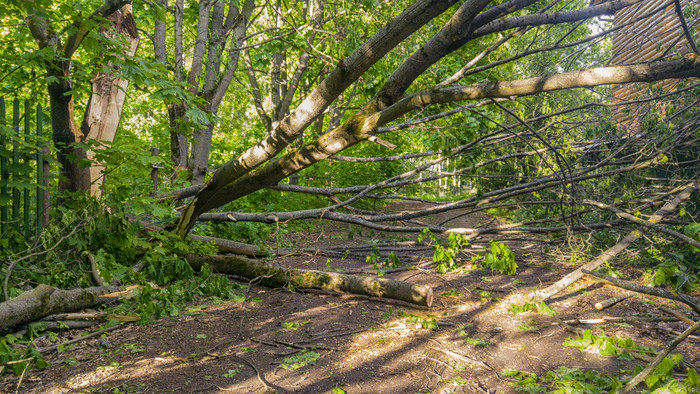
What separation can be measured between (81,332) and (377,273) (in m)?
3.47

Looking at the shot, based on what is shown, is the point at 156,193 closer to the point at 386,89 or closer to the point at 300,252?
the point at 300,252

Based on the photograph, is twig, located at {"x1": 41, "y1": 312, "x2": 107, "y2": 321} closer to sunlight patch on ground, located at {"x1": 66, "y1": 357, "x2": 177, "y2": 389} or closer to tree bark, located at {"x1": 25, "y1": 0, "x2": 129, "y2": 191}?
sunlight patch on ground, located at {"x1": 66, "y1": 357, "x2": 177, "y2": 389}

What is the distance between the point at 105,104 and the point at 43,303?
3.32 metres

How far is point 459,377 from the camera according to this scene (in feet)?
9.14

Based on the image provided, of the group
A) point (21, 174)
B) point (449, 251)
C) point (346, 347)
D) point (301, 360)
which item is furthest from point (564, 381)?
point (21, 174)

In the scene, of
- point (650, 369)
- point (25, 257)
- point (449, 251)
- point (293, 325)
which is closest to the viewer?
point (650, 369)

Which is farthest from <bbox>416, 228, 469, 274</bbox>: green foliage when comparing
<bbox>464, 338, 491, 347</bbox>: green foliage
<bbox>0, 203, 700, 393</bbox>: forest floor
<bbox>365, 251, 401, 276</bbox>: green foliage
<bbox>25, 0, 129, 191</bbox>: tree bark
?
<bbox>25, 0, 129, 191</bbox>: tree bark

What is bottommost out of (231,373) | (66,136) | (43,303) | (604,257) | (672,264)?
(231,373)

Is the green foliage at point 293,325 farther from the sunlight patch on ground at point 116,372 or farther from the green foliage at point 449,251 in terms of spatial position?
the green foliage at point 449,251

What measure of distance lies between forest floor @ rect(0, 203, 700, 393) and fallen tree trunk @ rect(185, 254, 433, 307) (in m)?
0.14

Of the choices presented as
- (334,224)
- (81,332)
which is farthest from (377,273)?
(334,224)

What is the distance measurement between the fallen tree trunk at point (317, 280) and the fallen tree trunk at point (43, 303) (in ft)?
5.22

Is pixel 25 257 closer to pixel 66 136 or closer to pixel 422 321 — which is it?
pixel 66 136

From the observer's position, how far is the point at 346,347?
3328 mm
